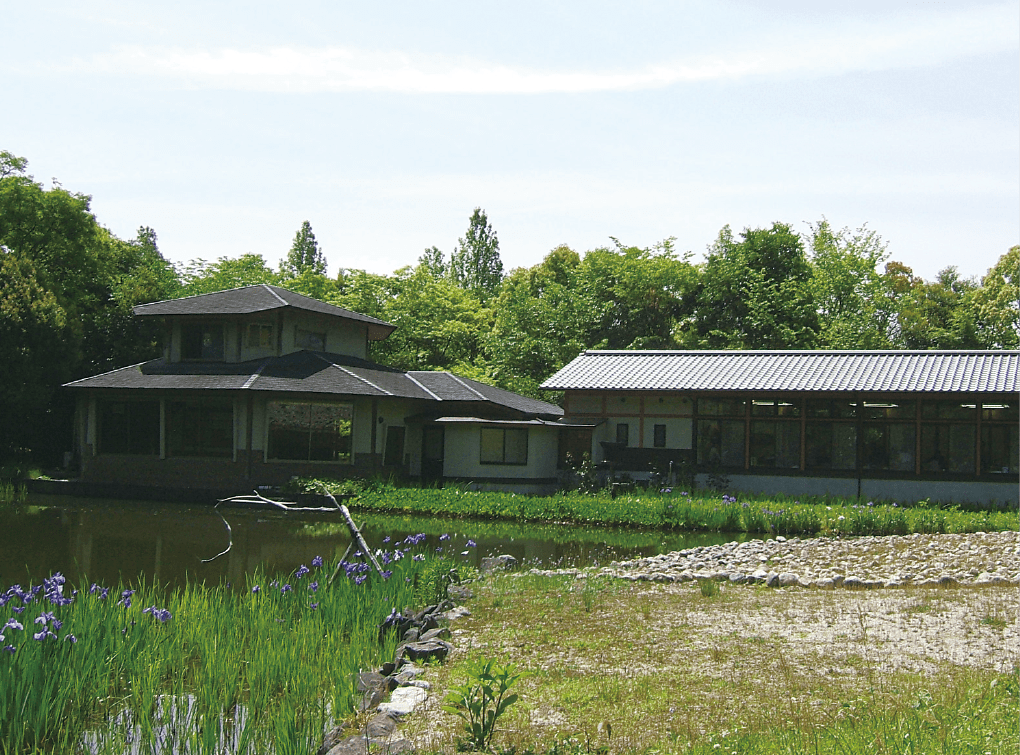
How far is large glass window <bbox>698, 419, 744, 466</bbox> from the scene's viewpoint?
27781 mm

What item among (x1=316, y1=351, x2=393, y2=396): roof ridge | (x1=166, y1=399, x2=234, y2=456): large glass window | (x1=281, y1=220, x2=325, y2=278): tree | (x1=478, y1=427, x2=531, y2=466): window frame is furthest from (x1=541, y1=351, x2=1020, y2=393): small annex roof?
(x1=281, y1=220, x2=325, y2=278): tree

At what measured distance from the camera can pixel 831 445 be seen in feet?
88.0

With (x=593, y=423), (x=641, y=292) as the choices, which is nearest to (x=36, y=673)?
(x=593, y=423)

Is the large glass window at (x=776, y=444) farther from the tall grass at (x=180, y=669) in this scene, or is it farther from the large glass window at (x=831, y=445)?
the tall grass at (x=180, y=669)

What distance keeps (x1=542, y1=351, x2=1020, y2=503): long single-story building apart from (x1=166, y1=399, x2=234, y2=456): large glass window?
961 centimetres

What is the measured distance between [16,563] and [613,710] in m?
11.2

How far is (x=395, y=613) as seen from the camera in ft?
30.9

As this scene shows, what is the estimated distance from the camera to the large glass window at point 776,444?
27172mm

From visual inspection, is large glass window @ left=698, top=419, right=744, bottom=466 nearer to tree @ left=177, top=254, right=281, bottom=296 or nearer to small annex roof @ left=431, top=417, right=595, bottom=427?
small annex roof @ left=431, top=417, right=595, bottom=427

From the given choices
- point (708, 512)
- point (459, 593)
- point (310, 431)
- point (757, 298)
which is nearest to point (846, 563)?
point (708, 512)

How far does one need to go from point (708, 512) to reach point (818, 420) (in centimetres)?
780

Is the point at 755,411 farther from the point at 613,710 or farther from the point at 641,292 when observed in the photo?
the point at 613,710

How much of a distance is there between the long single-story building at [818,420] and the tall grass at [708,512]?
261cm

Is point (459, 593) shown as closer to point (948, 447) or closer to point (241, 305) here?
point (948, 447)
